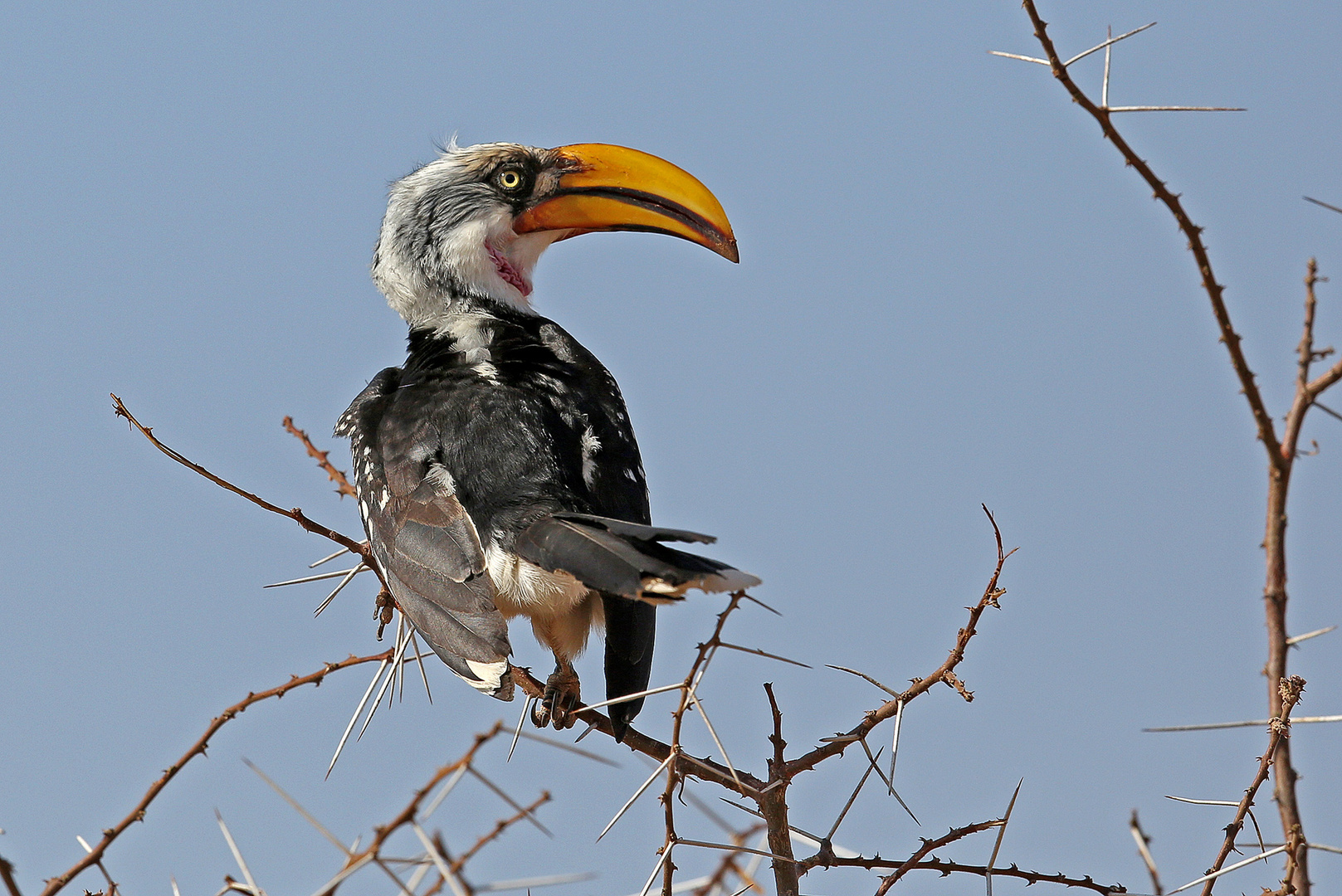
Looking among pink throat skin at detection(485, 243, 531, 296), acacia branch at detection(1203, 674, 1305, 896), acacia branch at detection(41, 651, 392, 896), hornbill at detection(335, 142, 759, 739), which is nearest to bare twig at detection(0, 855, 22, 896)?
acacia branch at detection(41, 651, 392, 896)

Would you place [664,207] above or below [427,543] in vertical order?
above

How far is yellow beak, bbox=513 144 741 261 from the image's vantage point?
4457mm

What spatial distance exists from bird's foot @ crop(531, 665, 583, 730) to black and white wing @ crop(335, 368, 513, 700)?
0.28m

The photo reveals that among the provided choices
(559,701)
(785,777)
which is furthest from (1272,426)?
(559,701)

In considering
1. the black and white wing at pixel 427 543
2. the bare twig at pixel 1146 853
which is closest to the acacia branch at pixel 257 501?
the black and white wing at pixel 427 543

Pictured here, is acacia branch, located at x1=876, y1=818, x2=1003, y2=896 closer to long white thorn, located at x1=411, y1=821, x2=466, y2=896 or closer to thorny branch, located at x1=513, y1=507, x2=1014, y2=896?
thorny branch, located at x1=513, y1=507, x2=1014, y2=896

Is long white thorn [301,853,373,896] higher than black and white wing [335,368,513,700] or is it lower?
lower

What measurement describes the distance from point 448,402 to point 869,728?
5.75 ft

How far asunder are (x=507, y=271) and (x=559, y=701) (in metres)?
1.85

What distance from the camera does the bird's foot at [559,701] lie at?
10.9 feet

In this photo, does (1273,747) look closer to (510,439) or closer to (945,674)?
(945,674)

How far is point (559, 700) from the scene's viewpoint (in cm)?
335

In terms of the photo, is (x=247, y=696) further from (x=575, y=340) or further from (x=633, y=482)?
(x=575, y=340)

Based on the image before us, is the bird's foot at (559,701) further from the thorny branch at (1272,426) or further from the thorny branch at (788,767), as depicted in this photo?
the thorny branch at (1272,426)
